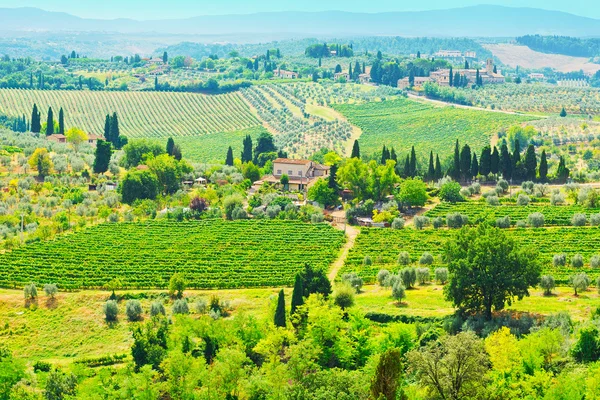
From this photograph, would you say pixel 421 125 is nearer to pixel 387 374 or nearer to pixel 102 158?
pixel 102 158

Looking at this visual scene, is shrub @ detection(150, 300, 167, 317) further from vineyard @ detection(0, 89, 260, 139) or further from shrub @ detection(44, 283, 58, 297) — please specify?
vineyard @ detection(0, 89, 260, 139)

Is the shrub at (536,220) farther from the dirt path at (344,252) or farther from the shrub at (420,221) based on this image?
the dirt path at (344,252)

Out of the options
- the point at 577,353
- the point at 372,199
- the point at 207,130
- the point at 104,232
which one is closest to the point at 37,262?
the point at 104,232

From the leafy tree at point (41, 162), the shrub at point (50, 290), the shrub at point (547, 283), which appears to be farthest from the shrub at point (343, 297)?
the leafy tree at point (41, 162)

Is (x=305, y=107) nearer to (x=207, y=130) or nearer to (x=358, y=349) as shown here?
(x=207, y=130)

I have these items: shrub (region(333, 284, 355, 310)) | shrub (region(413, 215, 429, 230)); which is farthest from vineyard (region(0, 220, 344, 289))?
shrub (region(333, 284, 355, 310))

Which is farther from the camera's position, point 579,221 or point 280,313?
point 579,221

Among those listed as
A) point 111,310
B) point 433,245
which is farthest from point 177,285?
point 433,245
